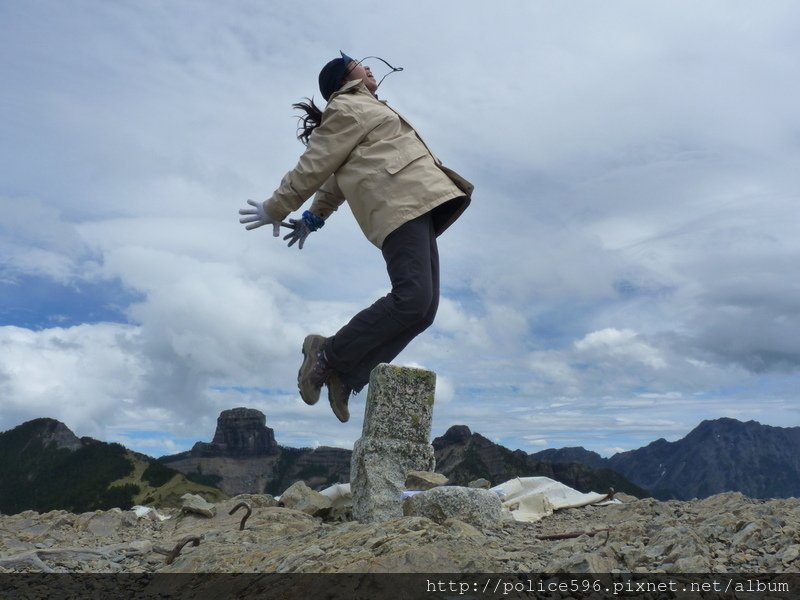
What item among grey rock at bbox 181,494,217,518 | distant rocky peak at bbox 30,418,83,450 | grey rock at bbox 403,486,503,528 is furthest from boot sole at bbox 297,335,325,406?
distant rocky peak at bbox 30,418,83,450

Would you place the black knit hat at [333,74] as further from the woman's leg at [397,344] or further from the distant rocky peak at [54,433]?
the distant rocky peak at [54,433]

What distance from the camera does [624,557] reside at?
4.40 meters

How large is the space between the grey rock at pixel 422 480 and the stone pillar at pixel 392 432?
10 centimetres

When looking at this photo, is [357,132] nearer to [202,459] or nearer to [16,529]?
[16,529]

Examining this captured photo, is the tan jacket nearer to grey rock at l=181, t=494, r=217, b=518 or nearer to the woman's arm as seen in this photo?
the woman's arm

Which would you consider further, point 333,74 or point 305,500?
point 305,500

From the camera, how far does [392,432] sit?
704 centimetres

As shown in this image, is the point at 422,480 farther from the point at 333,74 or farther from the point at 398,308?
the point at 333,74

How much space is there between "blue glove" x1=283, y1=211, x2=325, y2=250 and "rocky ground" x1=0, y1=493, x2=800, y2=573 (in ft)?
9.48

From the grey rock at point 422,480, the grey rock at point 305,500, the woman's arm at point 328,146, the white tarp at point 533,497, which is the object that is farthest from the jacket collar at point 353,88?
the grey rock at point 305,500

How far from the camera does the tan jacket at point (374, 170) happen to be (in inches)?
267

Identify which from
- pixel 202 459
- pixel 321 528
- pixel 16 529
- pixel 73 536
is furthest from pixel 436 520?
pixel 202 459

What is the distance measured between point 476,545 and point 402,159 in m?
3.63

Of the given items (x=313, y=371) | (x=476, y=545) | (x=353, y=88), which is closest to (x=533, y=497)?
(x=313, y=371)
